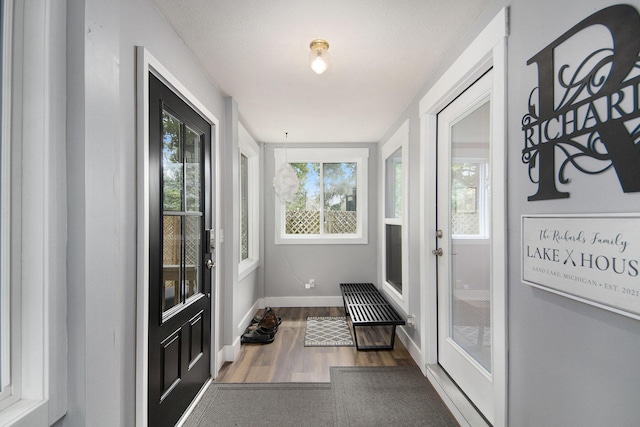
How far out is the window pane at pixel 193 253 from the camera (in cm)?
201

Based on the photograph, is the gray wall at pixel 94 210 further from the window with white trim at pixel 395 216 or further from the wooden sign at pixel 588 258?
the window with white trim at pixel 395 216

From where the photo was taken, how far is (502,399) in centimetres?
141

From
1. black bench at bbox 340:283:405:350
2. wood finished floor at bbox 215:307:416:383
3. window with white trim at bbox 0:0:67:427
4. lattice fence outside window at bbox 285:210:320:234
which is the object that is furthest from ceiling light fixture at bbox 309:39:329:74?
lattice fence outside window at bbox 285:210:320:234

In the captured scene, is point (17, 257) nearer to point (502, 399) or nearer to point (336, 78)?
point (502, 399)

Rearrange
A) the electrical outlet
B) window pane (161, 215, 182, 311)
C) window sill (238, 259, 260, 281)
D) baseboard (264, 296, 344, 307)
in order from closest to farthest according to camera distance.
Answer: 1. window pane (161, 215, 182, 311)
2. the electrical outlet
3. window sill (238, 259, 260, 281)
4. baseboard (264, 296, 344, 307)

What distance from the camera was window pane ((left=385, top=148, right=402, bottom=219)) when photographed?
3.50m

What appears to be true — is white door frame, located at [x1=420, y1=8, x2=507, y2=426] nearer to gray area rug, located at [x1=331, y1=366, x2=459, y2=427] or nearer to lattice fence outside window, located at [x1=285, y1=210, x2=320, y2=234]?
gray area rug, located at [x1=331, y1=366, x2=459, y2=427]

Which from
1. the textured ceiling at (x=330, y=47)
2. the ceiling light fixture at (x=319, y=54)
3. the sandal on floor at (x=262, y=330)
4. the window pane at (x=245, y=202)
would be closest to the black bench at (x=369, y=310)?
the sandal on floor at (x=262, y=330)

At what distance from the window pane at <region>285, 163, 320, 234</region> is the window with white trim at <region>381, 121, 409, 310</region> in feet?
3.25

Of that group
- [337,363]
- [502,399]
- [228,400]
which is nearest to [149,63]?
[228,400]

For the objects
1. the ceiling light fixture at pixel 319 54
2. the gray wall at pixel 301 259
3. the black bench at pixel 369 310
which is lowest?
the black bench at pixel 369 310

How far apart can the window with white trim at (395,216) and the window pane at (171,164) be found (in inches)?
80.3

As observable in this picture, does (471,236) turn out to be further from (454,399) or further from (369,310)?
(369,310)

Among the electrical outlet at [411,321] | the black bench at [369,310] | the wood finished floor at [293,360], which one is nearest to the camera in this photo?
the wood finished floor at [293,360]
